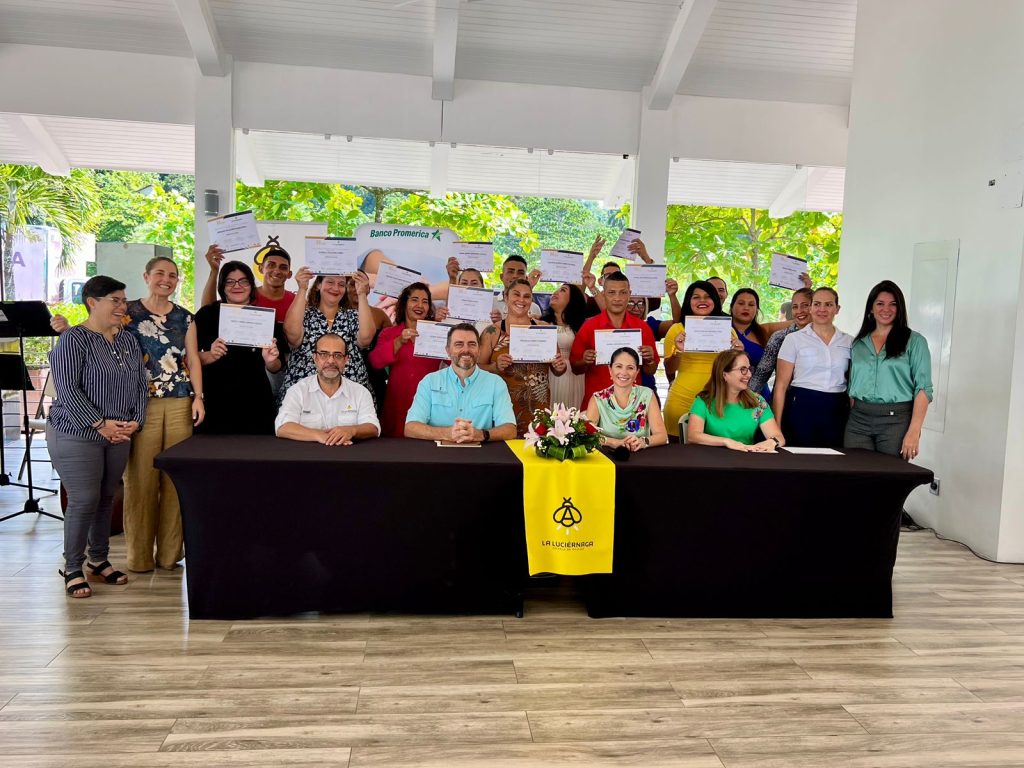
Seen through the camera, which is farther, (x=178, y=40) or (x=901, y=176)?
(x=178, y=40)

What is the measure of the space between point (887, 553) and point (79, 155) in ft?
29.2

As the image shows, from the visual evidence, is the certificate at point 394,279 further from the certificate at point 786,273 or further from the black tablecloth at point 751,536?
the certificate at point 786,273

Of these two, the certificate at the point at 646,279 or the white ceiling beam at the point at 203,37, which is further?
the white ceiling beam at the point at 203,37

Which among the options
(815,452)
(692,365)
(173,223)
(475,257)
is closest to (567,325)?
(475,257)

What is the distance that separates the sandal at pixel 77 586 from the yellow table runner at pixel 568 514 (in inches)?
81.3

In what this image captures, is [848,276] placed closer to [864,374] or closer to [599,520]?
[864,374]

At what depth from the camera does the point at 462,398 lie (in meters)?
3.89

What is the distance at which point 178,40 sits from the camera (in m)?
7.30

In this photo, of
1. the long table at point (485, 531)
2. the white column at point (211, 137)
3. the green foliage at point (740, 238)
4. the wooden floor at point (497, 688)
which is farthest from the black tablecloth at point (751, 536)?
the green foliage at point (740, 238)

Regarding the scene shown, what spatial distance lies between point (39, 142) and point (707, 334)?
7471 mm

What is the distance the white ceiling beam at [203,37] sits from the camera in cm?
653

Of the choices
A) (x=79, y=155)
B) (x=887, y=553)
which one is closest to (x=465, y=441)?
(x=887, y=553)

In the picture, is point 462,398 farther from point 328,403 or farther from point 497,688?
point 497,688

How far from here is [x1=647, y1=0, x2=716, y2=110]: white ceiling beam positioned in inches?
263
